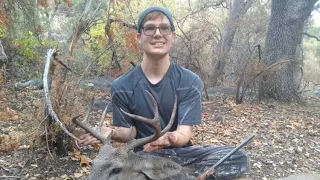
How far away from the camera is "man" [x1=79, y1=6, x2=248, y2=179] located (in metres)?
3.64

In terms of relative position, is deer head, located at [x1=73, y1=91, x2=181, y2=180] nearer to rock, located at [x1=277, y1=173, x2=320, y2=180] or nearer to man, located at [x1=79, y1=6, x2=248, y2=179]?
man, located at [x1=79, y1=6, x2=248, y2=179]

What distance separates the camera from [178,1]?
59.4 feet

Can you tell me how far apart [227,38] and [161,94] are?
11366mm

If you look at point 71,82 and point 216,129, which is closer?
point 71,82

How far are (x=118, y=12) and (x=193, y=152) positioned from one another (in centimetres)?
757

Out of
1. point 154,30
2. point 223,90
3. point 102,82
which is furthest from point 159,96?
point 223,90

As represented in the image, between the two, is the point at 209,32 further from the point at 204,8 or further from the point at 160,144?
the point at 160,144

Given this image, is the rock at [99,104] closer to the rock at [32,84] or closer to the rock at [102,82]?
the rock at [102,82]

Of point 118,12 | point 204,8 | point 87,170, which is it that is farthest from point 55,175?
point 204,8

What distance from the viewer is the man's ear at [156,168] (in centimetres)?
314

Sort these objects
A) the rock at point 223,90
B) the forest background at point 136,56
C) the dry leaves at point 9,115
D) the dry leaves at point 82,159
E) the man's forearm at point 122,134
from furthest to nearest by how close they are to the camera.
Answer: the rock at point 223,90
the forest background at point 136,56
the dry leaves at point 9,115
the dry leaves at point 82,159
the man's forearm at point 122,134

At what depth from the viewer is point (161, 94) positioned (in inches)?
148

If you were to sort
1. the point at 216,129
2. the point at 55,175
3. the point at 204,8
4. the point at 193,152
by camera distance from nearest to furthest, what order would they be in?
the point at 193,152
the point at 55,175
the point at 216,129
the point at 204,8

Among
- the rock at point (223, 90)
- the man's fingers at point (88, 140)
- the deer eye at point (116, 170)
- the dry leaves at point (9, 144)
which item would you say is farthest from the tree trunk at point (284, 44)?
the deer eye at point (116, 170)
